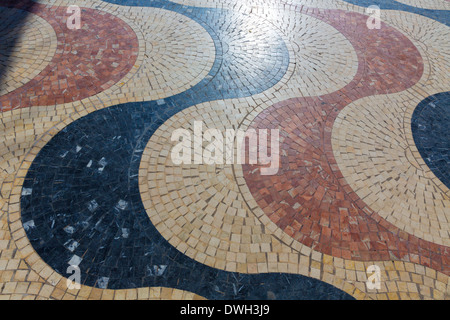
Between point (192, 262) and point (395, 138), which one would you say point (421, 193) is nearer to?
point (395, 138)

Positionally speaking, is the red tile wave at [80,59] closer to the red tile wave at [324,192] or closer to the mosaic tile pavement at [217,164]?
the mosaic tile pavement at [217,164]

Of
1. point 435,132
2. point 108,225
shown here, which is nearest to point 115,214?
point 108,225

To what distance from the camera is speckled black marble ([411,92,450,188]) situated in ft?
22.6

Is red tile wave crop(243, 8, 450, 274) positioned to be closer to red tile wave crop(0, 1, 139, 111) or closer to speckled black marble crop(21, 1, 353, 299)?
speckled black marble crop(21, 1, 353, 299)

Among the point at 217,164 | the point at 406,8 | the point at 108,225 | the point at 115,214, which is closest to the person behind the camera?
the point at 108,225

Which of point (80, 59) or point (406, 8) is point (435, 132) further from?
point (80, 59)

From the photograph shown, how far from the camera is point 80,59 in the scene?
823 cm

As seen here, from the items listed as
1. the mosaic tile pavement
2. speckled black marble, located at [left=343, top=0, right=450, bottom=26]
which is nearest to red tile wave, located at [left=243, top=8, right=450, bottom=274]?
the mosaic tile pavement

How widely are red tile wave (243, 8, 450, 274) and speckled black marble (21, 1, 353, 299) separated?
90cm

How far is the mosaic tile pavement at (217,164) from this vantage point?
5.12 m

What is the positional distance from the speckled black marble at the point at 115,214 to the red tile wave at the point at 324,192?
90cm

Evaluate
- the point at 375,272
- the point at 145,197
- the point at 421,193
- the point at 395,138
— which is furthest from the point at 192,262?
the point at 395,138

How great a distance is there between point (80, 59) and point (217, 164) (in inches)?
187
